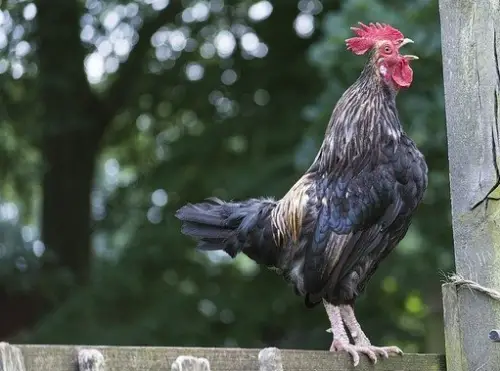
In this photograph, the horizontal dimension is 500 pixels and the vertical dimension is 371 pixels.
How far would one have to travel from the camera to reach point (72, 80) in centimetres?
765

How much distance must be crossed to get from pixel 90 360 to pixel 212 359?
1.02 ft

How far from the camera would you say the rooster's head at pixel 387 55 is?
3016mm

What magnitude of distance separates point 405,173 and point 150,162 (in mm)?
6154

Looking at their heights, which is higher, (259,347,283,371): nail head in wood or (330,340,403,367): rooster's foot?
(259,347,283,371): nail head in wood

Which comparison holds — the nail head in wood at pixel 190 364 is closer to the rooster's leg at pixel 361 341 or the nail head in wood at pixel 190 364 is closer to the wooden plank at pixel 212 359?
the wooden plank at pixel 212 359

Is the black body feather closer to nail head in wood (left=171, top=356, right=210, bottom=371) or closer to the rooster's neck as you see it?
the rooster's neck

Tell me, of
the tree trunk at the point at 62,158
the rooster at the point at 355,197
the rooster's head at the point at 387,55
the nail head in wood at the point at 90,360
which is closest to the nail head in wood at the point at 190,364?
the nail head in wood at the point at 90,360

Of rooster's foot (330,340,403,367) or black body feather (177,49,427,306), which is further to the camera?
black body feather (177,49,427,306)

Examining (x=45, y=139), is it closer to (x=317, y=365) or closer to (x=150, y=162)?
(x=150, y=162)

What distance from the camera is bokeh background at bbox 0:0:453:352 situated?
22.4 feet

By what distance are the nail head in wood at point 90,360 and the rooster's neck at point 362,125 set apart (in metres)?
1.34

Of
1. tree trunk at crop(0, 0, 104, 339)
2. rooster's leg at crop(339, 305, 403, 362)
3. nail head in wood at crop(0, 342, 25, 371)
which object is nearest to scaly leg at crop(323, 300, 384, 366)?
rooster's leg at crop(339, 305, 403, 362)

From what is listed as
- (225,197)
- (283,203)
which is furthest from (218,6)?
(283,203)

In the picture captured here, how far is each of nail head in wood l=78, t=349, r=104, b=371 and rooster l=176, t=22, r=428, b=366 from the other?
3.74ft
